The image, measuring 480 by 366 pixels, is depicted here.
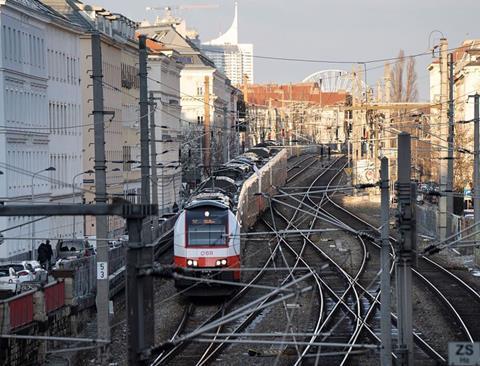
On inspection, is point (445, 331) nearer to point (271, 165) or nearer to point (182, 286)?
point (182, 286)

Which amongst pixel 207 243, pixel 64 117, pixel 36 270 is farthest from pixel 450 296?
pixel 64 117

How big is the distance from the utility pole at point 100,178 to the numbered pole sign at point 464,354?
10579 mm

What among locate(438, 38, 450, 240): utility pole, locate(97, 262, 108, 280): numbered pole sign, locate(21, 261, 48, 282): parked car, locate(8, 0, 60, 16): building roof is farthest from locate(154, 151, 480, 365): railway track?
locate(8, 0, 60, 16): building roof

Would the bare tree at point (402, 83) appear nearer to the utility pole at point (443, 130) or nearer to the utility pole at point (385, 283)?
the utility pole at point (443, 130)

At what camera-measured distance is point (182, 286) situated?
3378 cm

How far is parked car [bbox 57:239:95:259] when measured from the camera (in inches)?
1710

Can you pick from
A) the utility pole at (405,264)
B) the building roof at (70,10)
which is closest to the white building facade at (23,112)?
the building roof at (70,10)

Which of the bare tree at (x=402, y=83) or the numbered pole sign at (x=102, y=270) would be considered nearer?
the numbered pole sign at (x=102, y=270)

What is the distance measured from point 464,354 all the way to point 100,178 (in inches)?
457

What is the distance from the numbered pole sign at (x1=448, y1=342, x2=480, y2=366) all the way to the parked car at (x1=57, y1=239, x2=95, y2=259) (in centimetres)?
3029

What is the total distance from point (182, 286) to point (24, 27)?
24467mm

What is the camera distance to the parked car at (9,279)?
31.2 meters

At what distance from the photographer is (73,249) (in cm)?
4647

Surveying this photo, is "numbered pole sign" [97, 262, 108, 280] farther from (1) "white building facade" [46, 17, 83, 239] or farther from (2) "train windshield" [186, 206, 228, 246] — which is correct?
(1) "white building facade" [46, 17, 83, 239]
